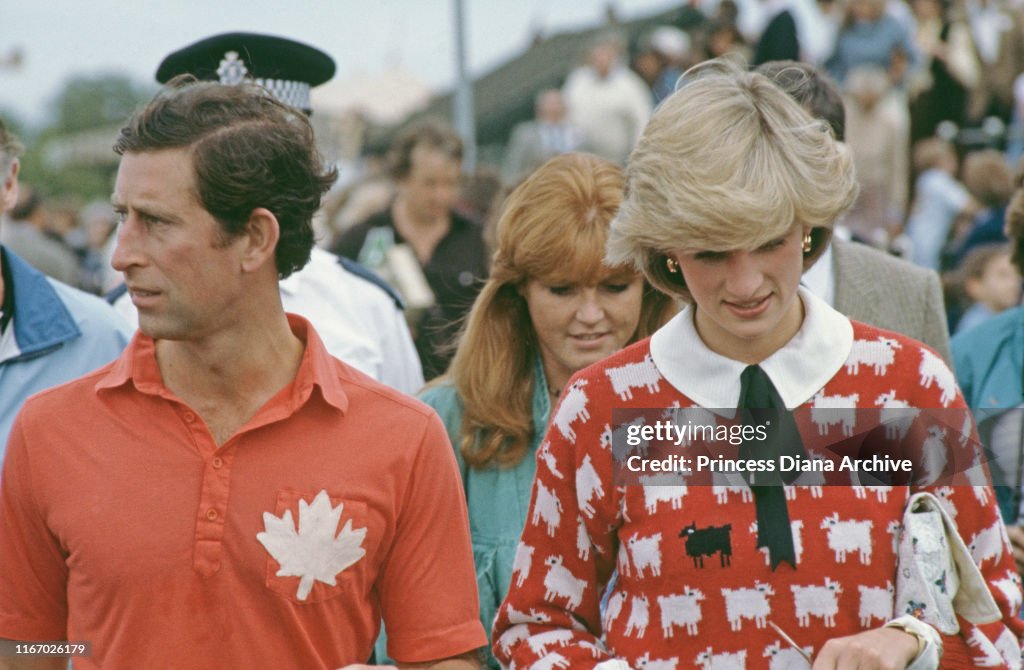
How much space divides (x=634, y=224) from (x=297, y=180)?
0.81 meters

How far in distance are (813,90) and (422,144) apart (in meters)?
4.86

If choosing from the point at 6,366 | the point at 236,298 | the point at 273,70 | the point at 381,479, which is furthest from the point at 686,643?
the point at 273,70

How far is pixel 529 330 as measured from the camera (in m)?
4.23

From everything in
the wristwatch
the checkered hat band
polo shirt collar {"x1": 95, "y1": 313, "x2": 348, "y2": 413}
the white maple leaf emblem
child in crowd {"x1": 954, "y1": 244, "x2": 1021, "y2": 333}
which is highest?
the checkered hat band

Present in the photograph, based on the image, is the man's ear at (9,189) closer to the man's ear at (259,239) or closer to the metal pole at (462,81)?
the man's ear at (259,239)

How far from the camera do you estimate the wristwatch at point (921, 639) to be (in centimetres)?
262

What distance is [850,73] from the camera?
42.3 ft

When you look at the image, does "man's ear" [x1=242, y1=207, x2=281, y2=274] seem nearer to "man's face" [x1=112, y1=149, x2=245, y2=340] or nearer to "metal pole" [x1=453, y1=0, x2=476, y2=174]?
"man's face" [x1=112, y1=149, x2=245, y2=340]

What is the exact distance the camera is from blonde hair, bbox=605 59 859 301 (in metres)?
2.77

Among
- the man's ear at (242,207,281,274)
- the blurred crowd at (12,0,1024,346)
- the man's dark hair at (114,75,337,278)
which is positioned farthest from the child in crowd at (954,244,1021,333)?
the man's ear at (242,207,281,274)

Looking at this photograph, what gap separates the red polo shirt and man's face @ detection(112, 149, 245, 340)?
0.15 m

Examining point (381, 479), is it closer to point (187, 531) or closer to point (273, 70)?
point (187, 531)

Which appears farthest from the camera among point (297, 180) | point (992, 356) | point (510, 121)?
point (510, 121)

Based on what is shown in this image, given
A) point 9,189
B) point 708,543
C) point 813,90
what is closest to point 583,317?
point 813,90
